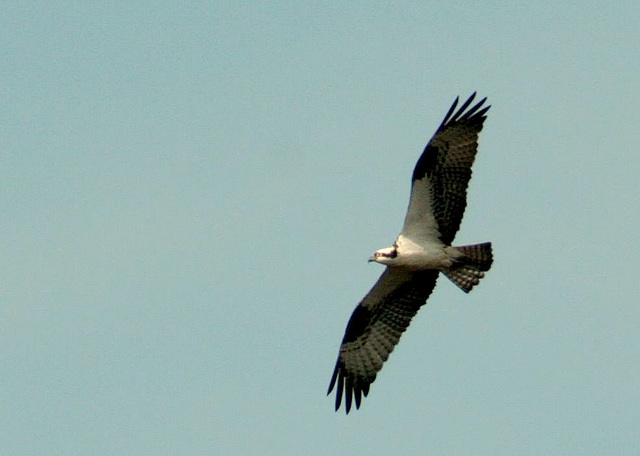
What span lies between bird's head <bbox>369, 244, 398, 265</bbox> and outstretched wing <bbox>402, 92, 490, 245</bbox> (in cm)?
51

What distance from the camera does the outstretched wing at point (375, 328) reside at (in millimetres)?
19250

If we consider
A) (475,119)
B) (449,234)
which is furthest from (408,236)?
(475,119)

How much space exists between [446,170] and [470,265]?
1.43 metres

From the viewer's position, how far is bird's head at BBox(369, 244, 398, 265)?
1844cm

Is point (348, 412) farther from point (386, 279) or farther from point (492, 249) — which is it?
point (492, 249)

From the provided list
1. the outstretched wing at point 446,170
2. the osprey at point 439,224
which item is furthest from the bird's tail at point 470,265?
the outstretched wing at point 446,170

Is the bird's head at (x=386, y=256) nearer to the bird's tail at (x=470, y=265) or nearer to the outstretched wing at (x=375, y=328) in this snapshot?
the outstretched wing at (x=375, y=328)

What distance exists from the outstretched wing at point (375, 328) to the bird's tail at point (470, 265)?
0.68m

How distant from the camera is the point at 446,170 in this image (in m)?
18.1

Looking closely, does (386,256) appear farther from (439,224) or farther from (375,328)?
(375,328)

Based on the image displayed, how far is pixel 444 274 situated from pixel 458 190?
1.34m

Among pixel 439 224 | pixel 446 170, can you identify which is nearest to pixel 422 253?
pixel 439 224

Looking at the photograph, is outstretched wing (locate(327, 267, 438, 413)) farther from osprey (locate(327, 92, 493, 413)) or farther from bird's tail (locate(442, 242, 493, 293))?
bird's tail (locate(442, 242, 493, 293))

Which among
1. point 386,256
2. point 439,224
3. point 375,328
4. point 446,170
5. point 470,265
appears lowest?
point 375,328
